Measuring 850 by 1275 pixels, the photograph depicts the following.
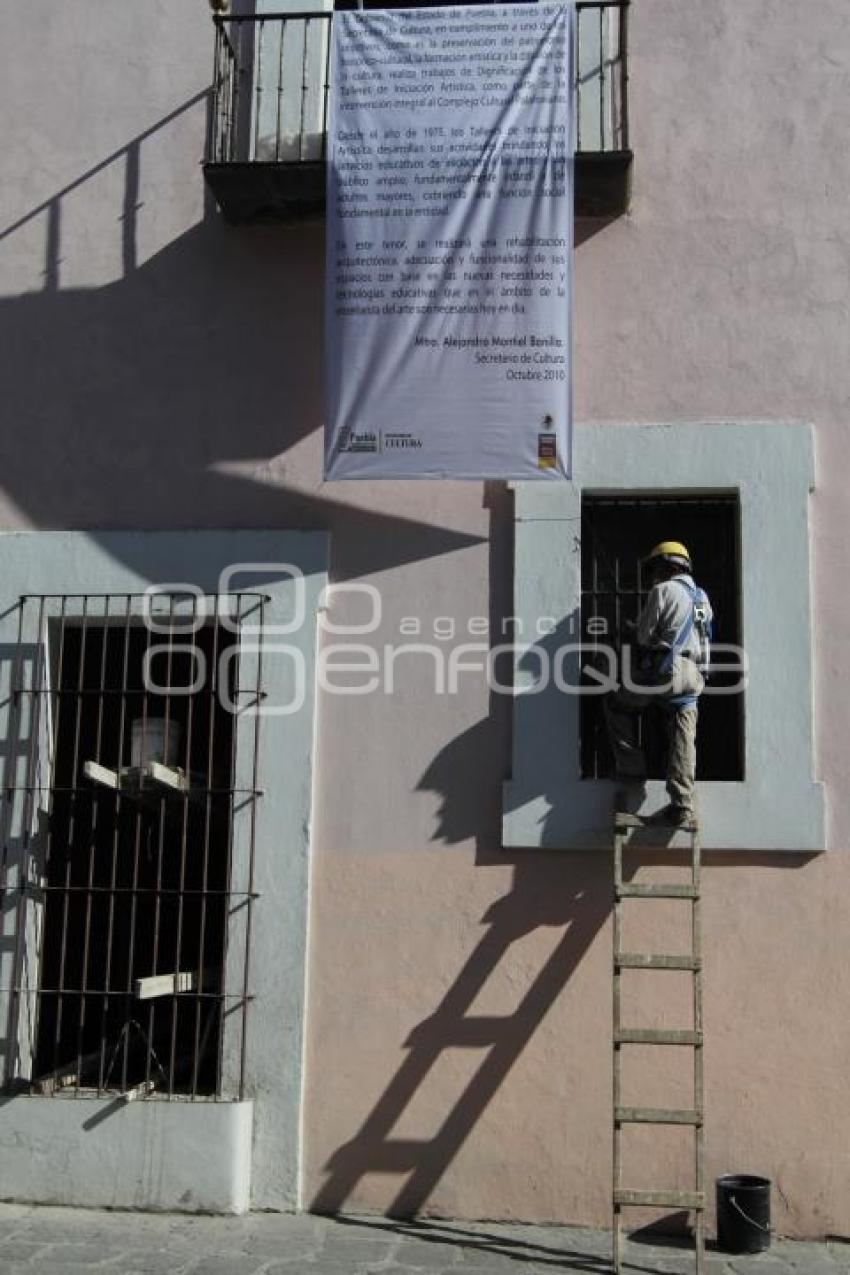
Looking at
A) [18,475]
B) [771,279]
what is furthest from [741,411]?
[18,475]

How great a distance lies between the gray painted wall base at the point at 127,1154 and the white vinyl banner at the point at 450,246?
9.92ft

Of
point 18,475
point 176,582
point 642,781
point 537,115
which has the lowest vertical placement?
point 642,781

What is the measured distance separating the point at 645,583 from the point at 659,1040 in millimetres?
2203

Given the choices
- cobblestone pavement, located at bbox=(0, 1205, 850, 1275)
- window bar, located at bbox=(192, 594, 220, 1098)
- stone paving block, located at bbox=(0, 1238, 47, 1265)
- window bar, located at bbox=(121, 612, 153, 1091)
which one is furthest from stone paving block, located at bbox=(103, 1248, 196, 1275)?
window bar, located at bbox=(121, 612, 153, 1091)

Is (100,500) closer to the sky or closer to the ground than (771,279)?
closer to the ground

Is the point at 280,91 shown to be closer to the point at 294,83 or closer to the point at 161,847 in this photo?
the point at 294,83

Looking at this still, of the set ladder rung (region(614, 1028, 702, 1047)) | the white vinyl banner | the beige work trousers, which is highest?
the white vinyl banner

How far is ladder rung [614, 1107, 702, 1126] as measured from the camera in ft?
20.1

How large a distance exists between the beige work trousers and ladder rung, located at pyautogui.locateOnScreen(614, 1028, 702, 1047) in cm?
98

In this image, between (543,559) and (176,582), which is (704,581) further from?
(176,582)

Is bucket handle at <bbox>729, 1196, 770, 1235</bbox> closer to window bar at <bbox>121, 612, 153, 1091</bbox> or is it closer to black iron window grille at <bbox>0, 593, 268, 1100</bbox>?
black iron window grille at <bbox>0, 593, 268, 1100</bbox>

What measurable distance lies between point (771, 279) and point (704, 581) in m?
1.51

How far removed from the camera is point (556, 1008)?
22.4 ft

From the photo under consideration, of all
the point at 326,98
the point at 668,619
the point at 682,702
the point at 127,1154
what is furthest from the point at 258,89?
the point at 127,1154
